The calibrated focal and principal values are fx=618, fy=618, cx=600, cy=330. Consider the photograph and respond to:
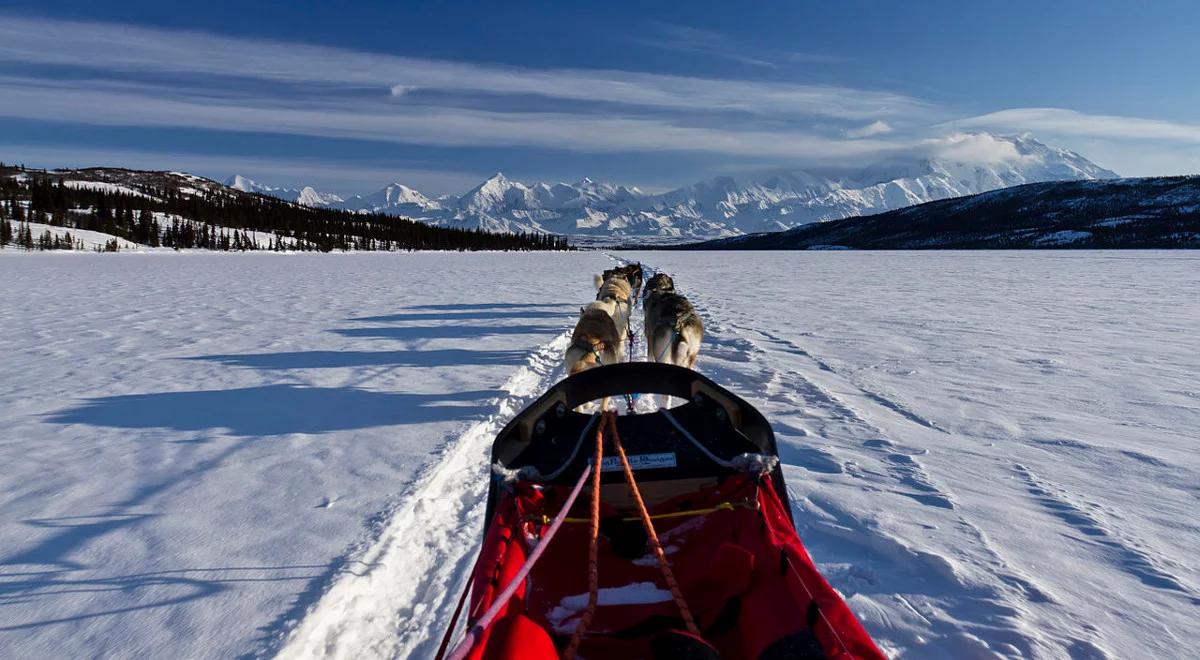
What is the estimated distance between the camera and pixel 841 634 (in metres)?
1.48

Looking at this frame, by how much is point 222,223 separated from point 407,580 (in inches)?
3926

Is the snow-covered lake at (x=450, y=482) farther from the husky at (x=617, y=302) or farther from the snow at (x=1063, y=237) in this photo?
the snow at (x=1063, y=237)

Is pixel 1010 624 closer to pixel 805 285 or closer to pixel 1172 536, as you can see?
pixel 1172 536

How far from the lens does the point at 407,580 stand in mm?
2734

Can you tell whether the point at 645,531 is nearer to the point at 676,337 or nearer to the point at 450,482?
the point at 450,482

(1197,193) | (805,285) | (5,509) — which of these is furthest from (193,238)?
(1197,193)

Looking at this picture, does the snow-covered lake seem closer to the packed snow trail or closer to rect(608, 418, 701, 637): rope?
the packed snow trail

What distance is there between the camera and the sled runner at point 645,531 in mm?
1742

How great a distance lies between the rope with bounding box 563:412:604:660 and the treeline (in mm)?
78098

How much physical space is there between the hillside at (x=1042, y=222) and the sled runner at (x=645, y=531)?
4220 inches

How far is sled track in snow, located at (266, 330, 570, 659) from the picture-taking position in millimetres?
2297

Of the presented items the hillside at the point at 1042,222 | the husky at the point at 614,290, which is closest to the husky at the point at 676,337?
the husky at the point at 614,290

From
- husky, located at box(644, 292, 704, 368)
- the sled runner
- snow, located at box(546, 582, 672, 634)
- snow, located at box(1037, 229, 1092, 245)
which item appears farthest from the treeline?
snow, located at box(1037, 229, 1092, 245)

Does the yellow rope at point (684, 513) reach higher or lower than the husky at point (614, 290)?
lower
